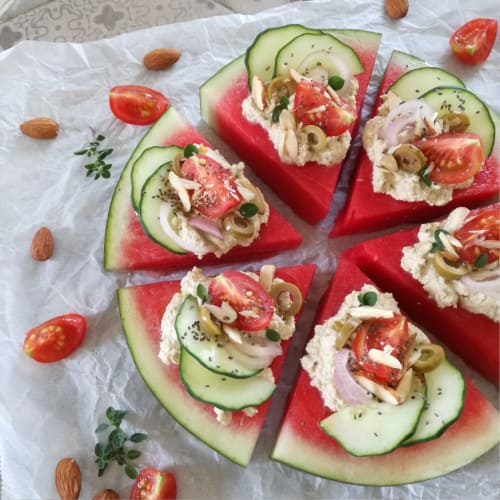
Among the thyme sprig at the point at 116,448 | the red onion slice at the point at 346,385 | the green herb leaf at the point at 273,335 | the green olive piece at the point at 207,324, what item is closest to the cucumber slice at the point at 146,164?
the green olive piece at the point at 207,324

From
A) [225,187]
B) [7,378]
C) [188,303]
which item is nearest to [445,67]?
[225,187]

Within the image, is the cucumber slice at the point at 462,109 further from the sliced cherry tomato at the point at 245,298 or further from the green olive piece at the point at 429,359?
the sliced cherry tomato at the point at 245,298

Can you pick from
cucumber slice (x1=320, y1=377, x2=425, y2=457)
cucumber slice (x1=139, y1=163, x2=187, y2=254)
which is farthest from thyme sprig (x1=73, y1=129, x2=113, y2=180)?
cucumber slice (x1=320, y1=377, x2=425, y2=457)

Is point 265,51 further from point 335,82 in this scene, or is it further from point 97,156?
point 97,156

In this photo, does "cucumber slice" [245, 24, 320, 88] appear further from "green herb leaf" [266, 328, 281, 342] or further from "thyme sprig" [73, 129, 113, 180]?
"green herb leaf" [266, 328, 281, 342]

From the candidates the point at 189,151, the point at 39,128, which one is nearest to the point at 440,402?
the point at 189,151

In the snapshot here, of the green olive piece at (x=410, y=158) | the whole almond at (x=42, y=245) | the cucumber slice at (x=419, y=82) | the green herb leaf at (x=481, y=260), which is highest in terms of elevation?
the cucumber slice at (x=419, y=82)

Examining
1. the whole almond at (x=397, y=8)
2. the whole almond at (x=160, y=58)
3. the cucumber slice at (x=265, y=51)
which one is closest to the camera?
the cucumber slice at (x=265, y=51)
